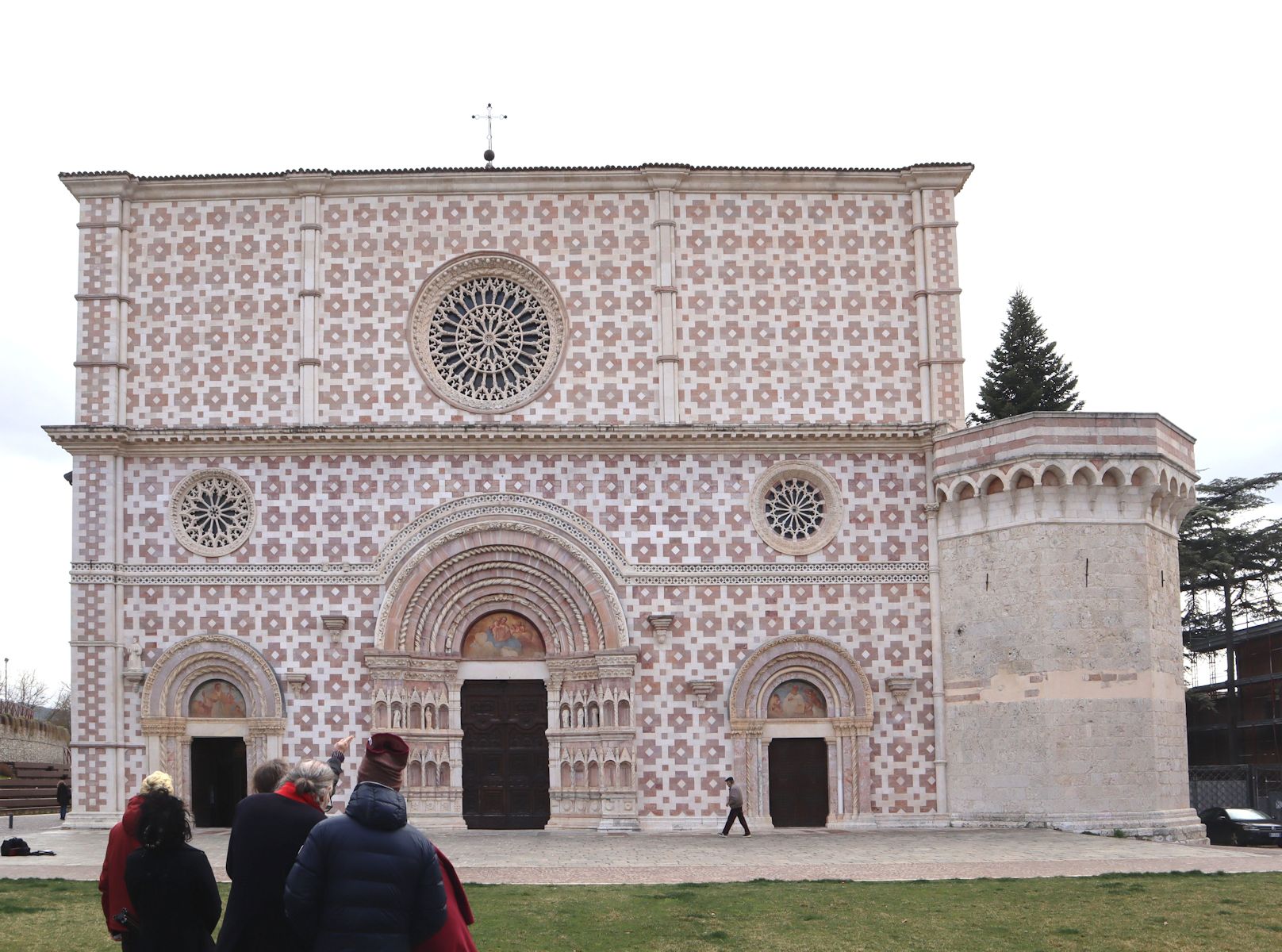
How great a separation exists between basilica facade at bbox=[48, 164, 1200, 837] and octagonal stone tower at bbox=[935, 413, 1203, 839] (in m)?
0.08

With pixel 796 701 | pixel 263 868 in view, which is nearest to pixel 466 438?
pixel 796 701

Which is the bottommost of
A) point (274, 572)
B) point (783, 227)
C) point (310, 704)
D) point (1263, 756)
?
point (1263, 756)

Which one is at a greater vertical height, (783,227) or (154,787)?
(783,227)

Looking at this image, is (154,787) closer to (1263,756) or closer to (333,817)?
(333,817)

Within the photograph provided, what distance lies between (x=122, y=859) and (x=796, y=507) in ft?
73.0

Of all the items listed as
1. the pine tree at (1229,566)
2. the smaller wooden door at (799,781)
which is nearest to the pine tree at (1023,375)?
the pine tree at (1229,566)

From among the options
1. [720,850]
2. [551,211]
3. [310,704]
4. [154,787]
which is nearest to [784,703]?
[720,850]

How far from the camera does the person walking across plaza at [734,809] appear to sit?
28.4 metres

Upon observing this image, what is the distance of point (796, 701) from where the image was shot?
30.7 meters

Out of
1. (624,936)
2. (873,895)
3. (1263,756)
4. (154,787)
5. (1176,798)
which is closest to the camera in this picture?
(154,787)

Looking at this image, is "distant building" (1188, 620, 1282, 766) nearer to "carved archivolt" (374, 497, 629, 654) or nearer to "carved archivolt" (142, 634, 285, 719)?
"carved archivolt" (374, 497, 629, 654)

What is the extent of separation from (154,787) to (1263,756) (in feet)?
150

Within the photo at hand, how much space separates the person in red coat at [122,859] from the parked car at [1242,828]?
27.2m

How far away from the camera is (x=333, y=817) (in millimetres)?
8062
